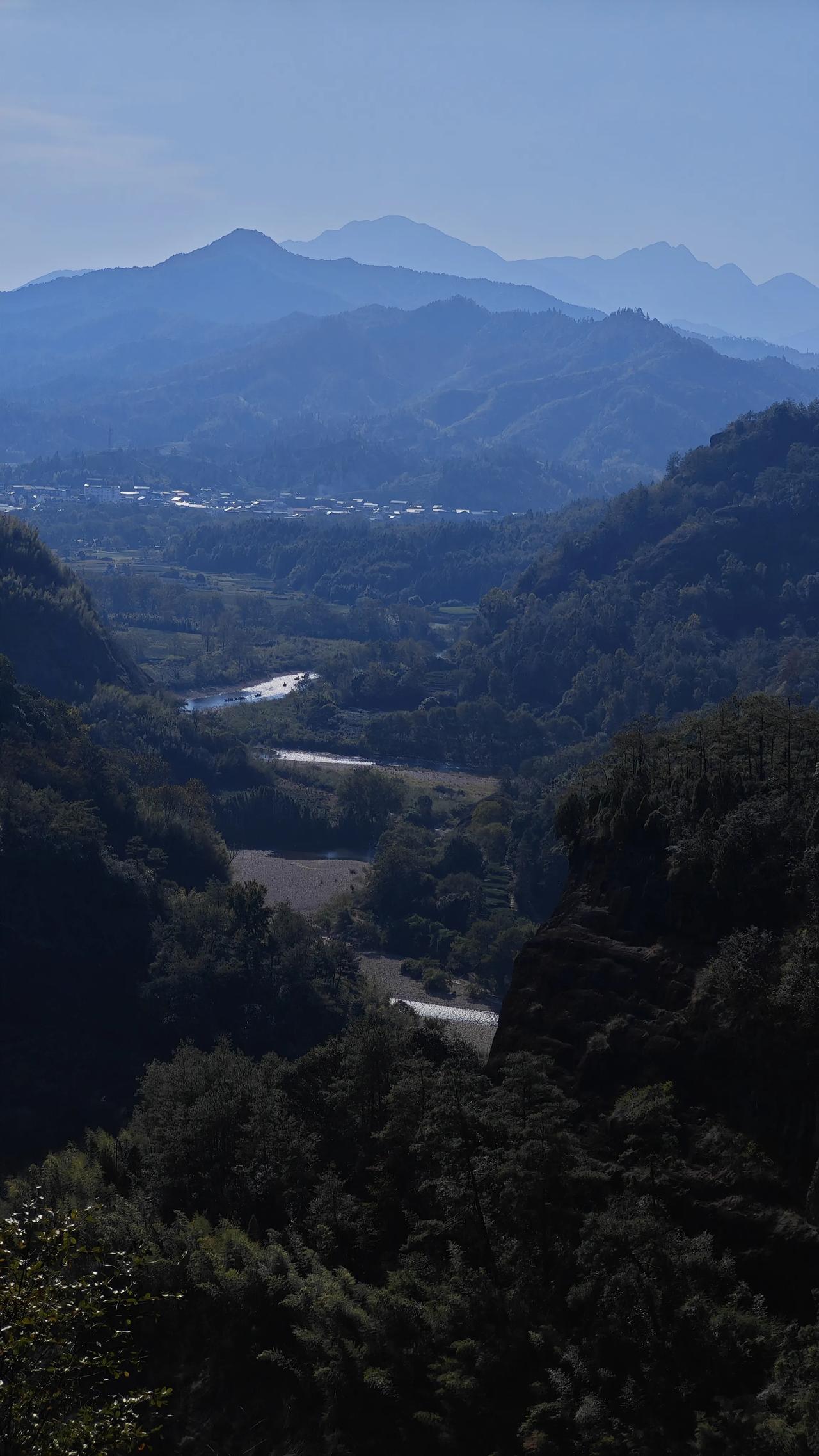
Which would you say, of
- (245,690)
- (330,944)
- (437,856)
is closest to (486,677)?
(245,690)

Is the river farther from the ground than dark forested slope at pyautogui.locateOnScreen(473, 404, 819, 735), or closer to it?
closer to it

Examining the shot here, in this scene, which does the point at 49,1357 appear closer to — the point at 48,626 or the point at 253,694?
the point at 48,626

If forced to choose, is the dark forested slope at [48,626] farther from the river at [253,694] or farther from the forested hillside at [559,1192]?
the forested hillside at [559,1192]

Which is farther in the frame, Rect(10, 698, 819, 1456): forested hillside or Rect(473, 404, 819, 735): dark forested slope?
Rect(473, 404, 819, 735): dark forested slope

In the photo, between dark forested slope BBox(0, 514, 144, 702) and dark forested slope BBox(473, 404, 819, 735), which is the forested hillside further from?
dark forested slope BBox(473, 404, 819, 735)

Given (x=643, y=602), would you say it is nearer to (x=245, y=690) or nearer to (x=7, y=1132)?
(x=245, y=690)

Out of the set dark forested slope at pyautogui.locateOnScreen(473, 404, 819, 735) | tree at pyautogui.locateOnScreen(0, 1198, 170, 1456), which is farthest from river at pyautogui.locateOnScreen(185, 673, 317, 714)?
tree at pyautogui.locateOnScreen(0, 1198, 170, 1456)

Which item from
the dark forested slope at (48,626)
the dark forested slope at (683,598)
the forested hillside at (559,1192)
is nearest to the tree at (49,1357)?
the forested hillside at (559,1192)

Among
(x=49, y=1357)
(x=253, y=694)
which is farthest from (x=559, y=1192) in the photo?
(x=253, y=694)
